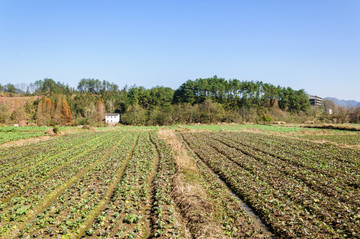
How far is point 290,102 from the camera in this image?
100875 millimetres

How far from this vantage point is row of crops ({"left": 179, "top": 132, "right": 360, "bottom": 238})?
776 centimetres

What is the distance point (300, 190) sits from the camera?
10828mm

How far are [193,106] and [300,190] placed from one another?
7362cm

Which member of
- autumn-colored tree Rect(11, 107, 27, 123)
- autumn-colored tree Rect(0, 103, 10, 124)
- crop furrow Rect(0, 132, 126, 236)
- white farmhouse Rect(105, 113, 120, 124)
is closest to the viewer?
crop furrow Rect(0, 132, 126, 236)

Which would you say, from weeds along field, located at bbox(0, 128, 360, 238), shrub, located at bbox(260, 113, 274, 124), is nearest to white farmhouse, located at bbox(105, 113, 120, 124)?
shrub, located at bbox(260, 113, 274, 124)

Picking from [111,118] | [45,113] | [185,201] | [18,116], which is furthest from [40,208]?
[111,118]

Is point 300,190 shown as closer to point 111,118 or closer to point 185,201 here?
point 185,201

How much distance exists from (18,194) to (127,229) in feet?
23.4

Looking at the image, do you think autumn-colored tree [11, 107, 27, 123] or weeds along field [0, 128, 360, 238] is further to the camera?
autumn-colored tree [11, 107, 27, 123]

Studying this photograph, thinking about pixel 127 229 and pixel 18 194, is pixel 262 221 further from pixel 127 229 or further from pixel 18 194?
pixel 18 194

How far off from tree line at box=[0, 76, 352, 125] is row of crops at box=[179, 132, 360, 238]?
59558 millimetres

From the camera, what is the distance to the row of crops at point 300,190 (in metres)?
7.76

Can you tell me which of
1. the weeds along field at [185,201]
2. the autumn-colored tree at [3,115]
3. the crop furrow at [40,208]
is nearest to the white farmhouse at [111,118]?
the autumn-colored tree at [3,115]

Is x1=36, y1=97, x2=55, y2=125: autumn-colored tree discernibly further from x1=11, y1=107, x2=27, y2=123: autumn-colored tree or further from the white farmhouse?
the white farmhouse
